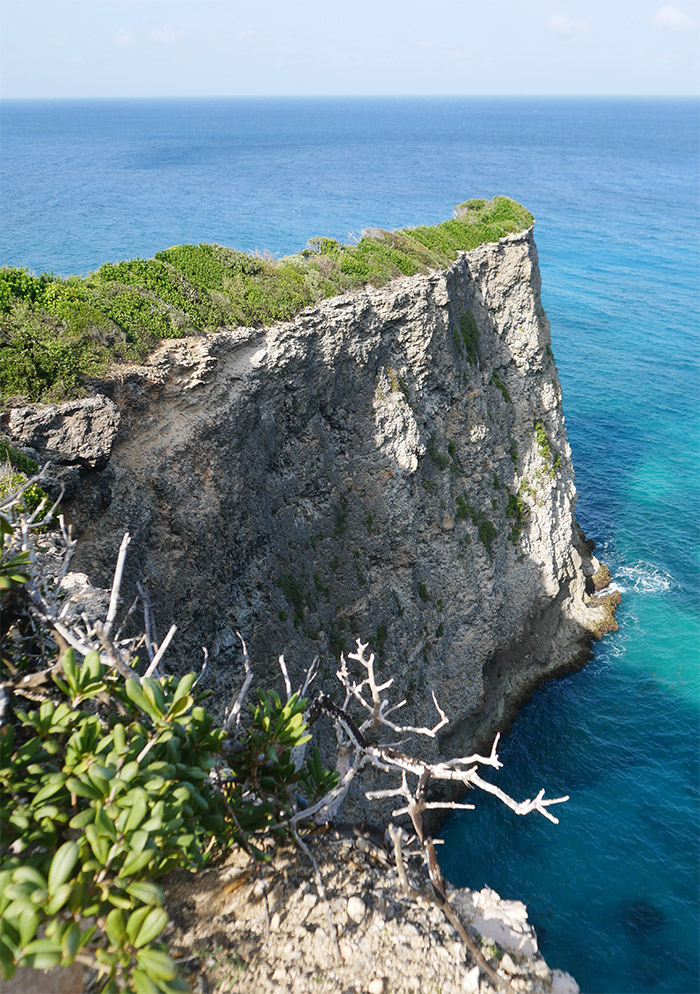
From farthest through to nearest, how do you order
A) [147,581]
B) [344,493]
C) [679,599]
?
1. [679,599]
2. [344,493]
3. [147,581]

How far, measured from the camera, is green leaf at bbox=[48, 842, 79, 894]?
5.79 meters

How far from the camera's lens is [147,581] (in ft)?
58.5

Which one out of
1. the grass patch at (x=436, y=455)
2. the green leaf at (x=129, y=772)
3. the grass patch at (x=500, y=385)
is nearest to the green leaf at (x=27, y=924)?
the green leaf at (x=129, y=772)

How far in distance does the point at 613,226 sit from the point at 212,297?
11084 centimetres

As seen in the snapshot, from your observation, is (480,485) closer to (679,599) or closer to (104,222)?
(679,599)

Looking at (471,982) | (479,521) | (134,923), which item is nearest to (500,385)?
(479,521)

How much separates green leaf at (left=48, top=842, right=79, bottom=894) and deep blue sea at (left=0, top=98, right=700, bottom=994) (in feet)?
78.9

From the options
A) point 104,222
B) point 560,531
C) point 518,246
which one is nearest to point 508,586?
point 560,531

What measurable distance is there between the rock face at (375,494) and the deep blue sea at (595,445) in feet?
13.7

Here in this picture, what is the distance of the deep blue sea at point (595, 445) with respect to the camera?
25.5m

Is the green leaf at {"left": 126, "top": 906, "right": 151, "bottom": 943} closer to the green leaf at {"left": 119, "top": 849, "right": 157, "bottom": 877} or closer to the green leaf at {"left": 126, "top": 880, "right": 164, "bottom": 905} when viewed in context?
the green leaf at {"left": 126, "top": 880, "right": 164, "bottom": 905}

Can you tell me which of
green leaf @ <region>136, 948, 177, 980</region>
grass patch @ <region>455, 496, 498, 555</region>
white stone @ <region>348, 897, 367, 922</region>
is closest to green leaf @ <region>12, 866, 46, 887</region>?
green leaf @ <region>136, 948, 177, 980</region>

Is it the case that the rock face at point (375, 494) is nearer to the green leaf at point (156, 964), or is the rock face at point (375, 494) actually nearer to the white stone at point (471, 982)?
the white stone at point (471, 982)

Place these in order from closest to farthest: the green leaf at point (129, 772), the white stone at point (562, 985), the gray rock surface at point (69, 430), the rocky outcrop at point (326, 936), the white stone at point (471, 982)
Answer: the green leaf at point (129, 772)
the rocky outcrop at point (326, 936)
the white stone at point (471, 982)
the white stone at point (562, 985)
the gray rock surface at point (69, 430)
